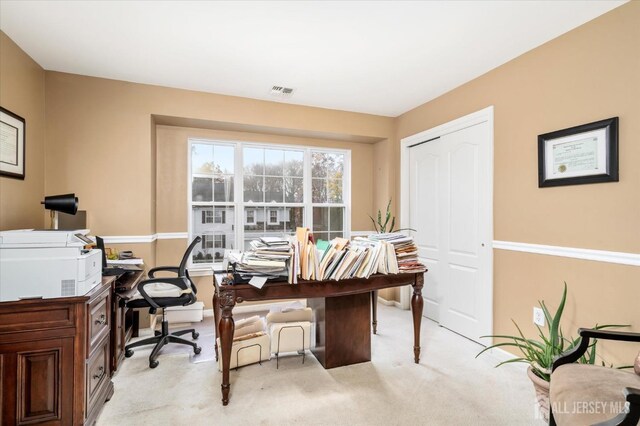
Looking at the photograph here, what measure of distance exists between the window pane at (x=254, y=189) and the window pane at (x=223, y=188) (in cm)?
19

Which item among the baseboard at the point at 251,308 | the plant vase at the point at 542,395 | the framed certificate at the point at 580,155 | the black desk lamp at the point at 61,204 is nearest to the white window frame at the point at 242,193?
the baseboard at the point at 251,308

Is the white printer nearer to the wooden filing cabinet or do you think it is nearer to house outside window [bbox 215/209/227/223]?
the wooden filing cabinet

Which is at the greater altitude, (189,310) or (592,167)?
(592,167)

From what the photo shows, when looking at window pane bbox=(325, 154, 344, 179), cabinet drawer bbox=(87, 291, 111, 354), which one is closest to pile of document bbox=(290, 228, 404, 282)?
cabinet drawer bbox=(87, 291, 111, 354)

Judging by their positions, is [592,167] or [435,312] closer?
[592,167]

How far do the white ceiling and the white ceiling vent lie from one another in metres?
0.08

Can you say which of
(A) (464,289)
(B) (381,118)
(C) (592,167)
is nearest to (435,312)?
(A) (464,289)

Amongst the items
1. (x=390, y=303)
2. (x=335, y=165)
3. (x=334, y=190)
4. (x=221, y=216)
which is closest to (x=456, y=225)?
(x=390, y=303)

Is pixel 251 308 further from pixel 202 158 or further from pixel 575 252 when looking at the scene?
pixel 575 252

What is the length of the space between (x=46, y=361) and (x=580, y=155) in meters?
3.49

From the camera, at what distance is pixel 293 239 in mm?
2281

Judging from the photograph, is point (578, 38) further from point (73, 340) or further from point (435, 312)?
point (73, 340)

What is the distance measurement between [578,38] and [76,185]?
437cm

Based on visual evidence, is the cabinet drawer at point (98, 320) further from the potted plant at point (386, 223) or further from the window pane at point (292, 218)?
Answer: the potted plant at point (386, 223)
